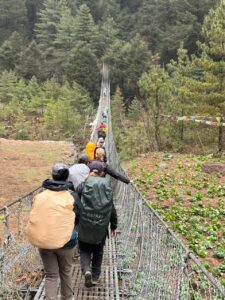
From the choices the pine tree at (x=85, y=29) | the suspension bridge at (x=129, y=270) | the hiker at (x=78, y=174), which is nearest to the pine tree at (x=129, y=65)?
the pine tree at (x=85, y=29)

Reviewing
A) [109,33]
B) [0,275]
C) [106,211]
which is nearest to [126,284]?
[106,211]

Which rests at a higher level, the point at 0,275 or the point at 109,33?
the point at 109,33

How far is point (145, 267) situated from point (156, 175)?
4824mm

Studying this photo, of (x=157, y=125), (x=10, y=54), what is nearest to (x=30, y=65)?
(x=10, y=54)

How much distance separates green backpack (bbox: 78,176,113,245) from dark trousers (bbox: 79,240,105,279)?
0.59 ft

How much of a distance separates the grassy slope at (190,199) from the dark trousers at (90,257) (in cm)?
126

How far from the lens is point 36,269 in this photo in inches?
139

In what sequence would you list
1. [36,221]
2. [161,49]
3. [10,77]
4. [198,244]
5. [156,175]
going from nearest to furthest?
1. [36,221]
2. [198,244]
3. [156,175]
4. [10,77]
5. [161,49]

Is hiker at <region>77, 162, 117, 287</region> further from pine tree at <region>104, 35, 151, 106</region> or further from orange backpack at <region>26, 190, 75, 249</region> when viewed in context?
pine tree at <region>104, 35, 151, 106</region>

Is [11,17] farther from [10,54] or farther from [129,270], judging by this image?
[129,270]

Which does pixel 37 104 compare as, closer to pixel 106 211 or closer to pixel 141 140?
pixel 141 140

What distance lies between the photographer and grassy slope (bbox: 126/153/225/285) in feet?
14.8

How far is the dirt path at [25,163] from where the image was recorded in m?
6.97

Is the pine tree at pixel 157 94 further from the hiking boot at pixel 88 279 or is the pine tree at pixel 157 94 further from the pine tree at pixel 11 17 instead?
the pine tree at pixel 11 17
